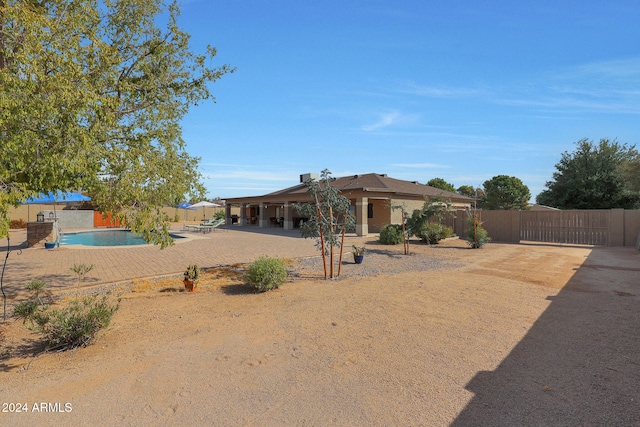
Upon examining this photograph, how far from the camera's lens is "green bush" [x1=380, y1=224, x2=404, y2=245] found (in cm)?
1691

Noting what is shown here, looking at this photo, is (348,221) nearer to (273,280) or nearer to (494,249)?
(273,280)

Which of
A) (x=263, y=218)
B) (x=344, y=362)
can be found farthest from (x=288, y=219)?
(x=344, y=362)

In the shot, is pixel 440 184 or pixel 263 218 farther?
pixel 440 184

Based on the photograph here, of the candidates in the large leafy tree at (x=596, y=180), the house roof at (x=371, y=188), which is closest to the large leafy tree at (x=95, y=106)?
the house roof at (x=371, y=188)

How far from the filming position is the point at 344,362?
397cm

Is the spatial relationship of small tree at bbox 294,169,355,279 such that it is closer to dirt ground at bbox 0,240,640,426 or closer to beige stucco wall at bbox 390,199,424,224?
dirt ground at bbox 0,240,640,426

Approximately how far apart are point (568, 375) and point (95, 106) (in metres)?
6.17

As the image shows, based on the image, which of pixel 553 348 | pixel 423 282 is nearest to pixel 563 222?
pixel 423 282

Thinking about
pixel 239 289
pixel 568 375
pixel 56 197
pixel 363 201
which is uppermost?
pixel 363 201

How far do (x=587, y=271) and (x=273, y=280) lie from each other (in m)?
8.59

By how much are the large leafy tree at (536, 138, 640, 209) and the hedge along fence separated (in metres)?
11.5

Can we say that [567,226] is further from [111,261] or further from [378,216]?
[111,261]

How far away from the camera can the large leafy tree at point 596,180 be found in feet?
85.6

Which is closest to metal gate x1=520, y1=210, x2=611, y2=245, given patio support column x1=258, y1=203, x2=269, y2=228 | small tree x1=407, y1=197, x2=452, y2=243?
small tree x1=407, y1=197, x2=452, y2=243
